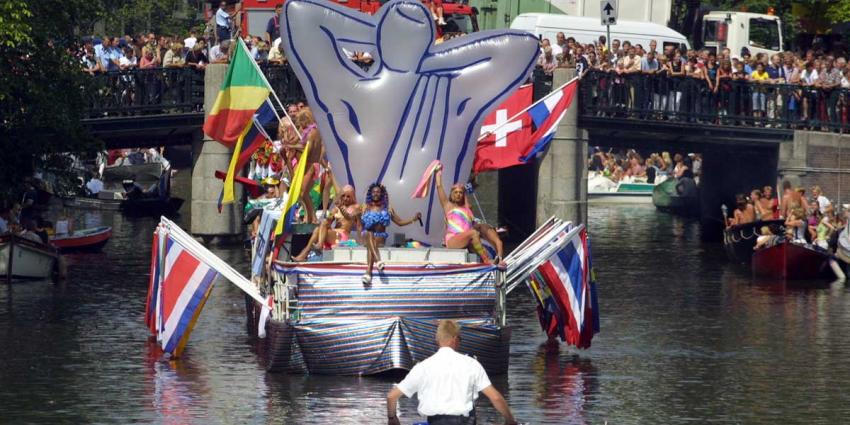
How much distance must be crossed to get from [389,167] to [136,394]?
16.4 ft

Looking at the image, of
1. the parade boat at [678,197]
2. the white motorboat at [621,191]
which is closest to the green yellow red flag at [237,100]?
the parade boat at [678,197]

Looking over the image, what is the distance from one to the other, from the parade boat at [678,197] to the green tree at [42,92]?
27597mm

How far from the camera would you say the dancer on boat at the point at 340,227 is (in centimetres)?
2758

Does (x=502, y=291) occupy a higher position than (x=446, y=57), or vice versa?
(x=446, y=57)

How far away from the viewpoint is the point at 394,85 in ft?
94.4

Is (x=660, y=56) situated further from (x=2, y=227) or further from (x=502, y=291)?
(x=502, y=291)

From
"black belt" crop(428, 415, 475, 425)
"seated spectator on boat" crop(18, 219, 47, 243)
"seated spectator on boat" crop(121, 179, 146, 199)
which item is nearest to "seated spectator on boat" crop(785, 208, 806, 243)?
"seated spectator on boat" crop(18, 219, 47, 243)

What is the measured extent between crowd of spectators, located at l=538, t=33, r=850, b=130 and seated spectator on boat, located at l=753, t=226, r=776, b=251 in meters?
5.32

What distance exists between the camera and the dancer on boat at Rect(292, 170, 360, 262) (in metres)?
27.6

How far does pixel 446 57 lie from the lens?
94.5ft

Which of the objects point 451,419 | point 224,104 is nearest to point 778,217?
point 224,104

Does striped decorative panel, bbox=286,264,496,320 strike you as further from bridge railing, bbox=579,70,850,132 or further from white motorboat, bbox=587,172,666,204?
white motorboat, bbox=587,172,666,204

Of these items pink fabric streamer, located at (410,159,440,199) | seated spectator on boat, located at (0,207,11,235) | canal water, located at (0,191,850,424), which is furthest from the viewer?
seated spectator on boat, located at (0,207,11,235)

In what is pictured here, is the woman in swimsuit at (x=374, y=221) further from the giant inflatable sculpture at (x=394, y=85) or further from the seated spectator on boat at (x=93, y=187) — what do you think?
the seated spectator on boat at (x=93, y=187)
